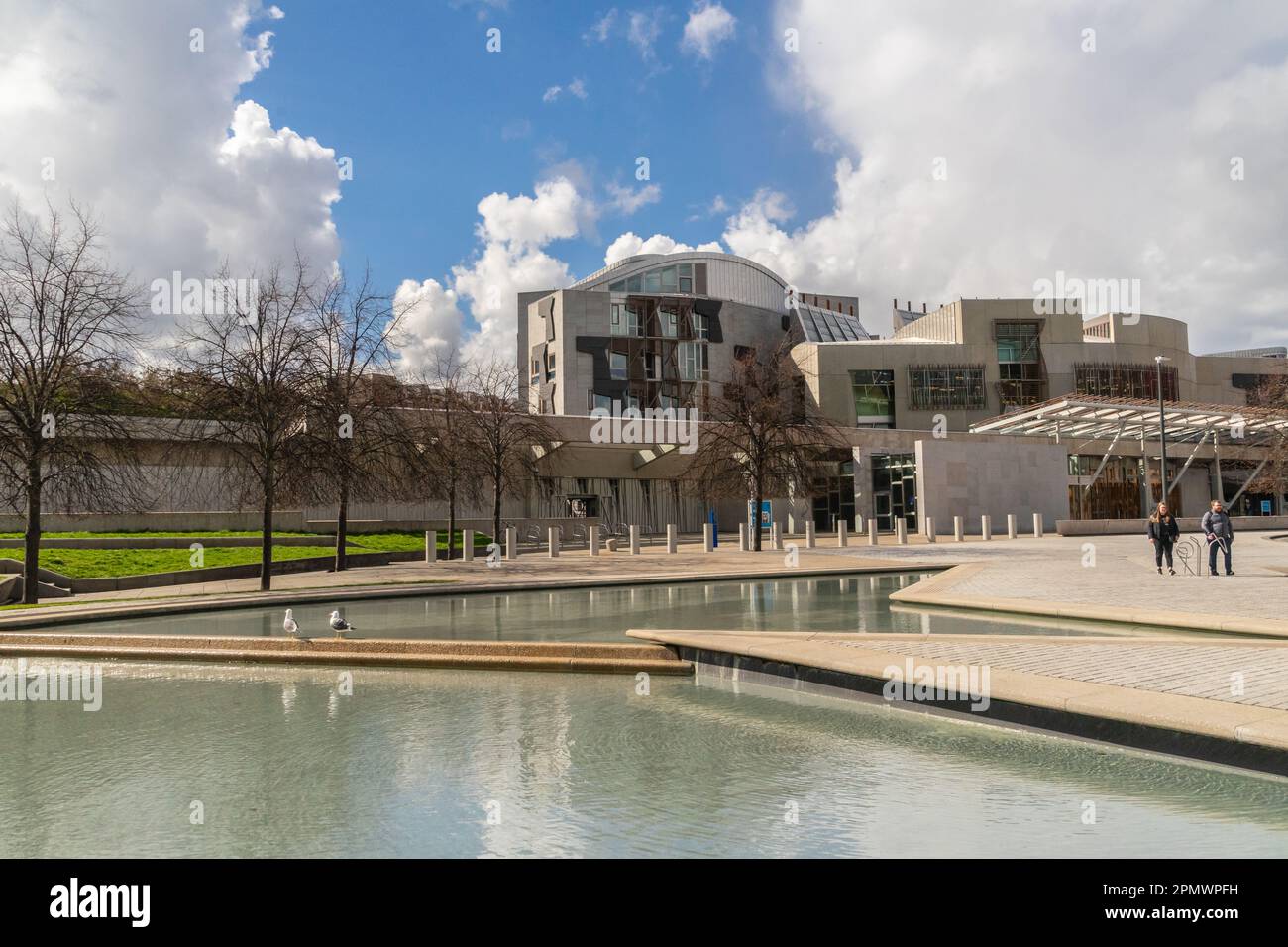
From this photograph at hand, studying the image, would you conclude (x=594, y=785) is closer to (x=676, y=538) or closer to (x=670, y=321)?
(x=676, y=538)

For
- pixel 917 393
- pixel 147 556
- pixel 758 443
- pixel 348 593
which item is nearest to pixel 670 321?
pixel 917 393

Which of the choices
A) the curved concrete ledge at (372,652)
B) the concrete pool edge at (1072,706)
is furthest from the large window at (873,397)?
the curved concrete ledge at (372,652)

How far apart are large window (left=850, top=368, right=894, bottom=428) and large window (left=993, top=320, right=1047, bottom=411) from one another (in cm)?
895

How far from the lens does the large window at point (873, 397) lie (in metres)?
68.0

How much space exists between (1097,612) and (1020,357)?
6245 centimetres

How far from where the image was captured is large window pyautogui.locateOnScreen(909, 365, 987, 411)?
2672 inches

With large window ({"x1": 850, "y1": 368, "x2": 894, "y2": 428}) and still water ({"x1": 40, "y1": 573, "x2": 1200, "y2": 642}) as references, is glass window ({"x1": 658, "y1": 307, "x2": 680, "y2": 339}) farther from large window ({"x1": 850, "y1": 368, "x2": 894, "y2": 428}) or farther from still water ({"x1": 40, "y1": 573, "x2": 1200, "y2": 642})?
still water ({"x1": 40, "y1": 573, "x2": 1200, "y2": 642})

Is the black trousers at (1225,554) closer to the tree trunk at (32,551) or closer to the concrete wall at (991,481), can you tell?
the concrete wall at (991,481)

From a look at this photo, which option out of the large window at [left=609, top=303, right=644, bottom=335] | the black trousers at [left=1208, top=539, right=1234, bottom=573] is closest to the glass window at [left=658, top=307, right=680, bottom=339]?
the large window at [left=609, top=303, right=644, bottom=335]

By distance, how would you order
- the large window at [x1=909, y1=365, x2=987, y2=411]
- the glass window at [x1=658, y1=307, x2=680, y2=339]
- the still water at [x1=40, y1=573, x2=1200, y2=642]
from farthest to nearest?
the glass window at [x1=658, y1=307, x2=680, y2=339] → the large window at [x1=909, y1=365, x2=987, y2=411] → the still water at [x1=40, y1=573, x2=1200, y2=642]

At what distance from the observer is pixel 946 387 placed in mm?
68188
